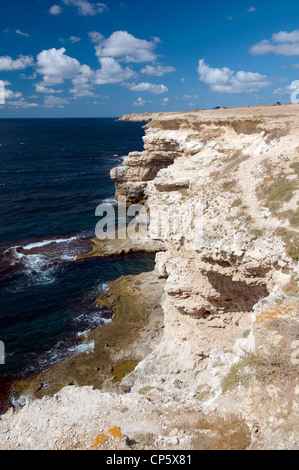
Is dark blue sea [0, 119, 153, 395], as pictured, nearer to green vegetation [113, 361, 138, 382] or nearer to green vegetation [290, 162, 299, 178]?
green vegetation [113, 361, 138, 382]

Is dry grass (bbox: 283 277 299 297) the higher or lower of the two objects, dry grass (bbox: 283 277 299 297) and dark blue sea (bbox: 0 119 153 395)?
the higher

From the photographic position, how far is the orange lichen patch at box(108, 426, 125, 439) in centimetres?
787

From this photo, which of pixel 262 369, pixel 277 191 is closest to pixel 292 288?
pixel 262 369

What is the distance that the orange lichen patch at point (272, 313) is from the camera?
9.38 metres

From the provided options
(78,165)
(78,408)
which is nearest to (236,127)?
(78,408)

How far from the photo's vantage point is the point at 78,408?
374 inches

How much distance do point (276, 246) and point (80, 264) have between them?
25.4 metres

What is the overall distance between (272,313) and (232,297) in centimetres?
515

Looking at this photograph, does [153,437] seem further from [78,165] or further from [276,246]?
[78,165]

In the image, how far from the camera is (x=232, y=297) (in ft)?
48.1

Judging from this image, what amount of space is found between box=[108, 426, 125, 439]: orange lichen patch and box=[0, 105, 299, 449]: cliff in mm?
474

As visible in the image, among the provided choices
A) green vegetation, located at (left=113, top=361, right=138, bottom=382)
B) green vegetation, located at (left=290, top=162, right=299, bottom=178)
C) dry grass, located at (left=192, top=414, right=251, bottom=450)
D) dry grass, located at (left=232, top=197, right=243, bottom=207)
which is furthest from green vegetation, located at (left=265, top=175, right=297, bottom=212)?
green vegetation, located at (left=113, top=361, right=138, bottom=382)

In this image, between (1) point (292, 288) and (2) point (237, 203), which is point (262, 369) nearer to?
(1) point (292, 288)

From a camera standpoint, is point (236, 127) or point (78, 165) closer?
point (236, 127)
